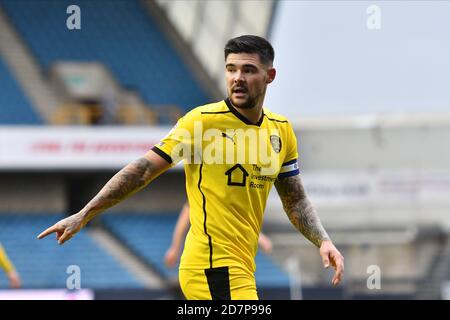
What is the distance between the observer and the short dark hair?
5.06 meters

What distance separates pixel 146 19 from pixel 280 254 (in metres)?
6.92

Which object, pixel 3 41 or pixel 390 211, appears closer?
pixel 3 41

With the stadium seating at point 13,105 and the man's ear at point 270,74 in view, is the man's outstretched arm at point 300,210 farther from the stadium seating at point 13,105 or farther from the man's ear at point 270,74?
the stadium seating at point 13,105

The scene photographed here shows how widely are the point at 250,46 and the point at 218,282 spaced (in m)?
1.18

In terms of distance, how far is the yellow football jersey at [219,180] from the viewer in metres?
5.04

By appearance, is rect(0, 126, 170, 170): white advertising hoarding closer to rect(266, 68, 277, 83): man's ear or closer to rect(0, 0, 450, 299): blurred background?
rect(0, 0, 450, 299): blurred background

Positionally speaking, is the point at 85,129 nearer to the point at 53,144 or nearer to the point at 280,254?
the point at 53,144

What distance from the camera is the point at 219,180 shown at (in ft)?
16.7

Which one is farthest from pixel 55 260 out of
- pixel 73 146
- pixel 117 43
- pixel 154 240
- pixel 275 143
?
pixel 275 143

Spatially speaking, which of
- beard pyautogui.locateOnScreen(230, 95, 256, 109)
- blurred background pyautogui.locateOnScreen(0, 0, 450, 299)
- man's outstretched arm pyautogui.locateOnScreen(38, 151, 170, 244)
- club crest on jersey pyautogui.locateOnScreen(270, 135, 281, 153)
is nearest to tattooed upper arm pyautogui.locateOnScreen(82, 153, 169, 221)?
man's outstretched arm pyautogui.locateOnScreen(38, 151, 170, 244)

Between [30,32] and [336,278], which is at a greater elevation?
[30,32]

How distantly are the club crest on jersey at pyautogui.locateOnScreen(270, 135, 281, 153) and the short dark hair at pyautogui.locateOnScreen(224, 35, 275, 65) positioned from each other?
41 cm

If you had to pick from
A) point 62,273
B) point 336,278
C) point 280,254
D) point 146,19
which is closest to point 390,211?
point 280,254
